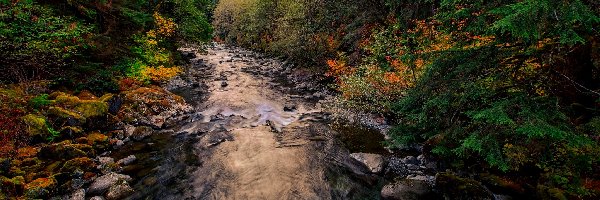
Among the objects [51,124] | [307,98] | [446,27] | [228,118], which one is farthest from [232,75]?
[446,27]

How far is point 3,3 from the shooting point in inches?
442

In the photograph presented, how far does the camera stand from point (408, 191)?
8.89m

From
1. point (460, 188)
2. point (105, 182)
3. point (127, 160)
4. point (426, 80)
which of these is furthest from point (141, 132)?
point (460, 188)

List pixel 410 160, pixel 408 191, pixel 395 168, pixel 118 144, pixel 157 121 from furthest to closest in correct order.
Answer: pixel 157 121 < pixel 118 144 < pixel 410 160 < pixel 395 168 < pixel 408 191

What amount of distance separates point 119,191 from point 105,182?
63cm

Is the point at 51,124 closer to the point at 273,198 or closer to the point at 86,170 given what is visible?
the point at 86,170

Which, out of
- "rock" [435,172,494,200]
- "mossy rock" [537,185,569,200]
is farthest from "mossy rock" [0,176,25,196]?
"mossy rock" [537,185,569,200]

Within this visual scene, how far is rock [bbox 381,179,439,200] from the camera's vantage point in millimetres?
8750

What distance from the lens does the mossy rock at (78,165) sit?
984 cm

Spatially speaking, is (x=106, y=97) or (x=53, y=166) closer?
(x=53, y=166)

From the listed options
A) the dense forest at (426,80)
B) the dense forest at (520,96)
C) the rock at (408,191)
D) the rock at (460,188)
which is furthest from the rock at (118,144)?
the rock at (460,188)

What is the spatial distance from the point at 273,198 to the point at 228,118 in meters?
8.15

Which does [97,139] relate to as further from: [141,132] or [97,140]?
[141,132]

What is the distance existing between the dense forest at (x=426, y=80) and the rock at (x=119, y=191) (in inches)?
59.5
